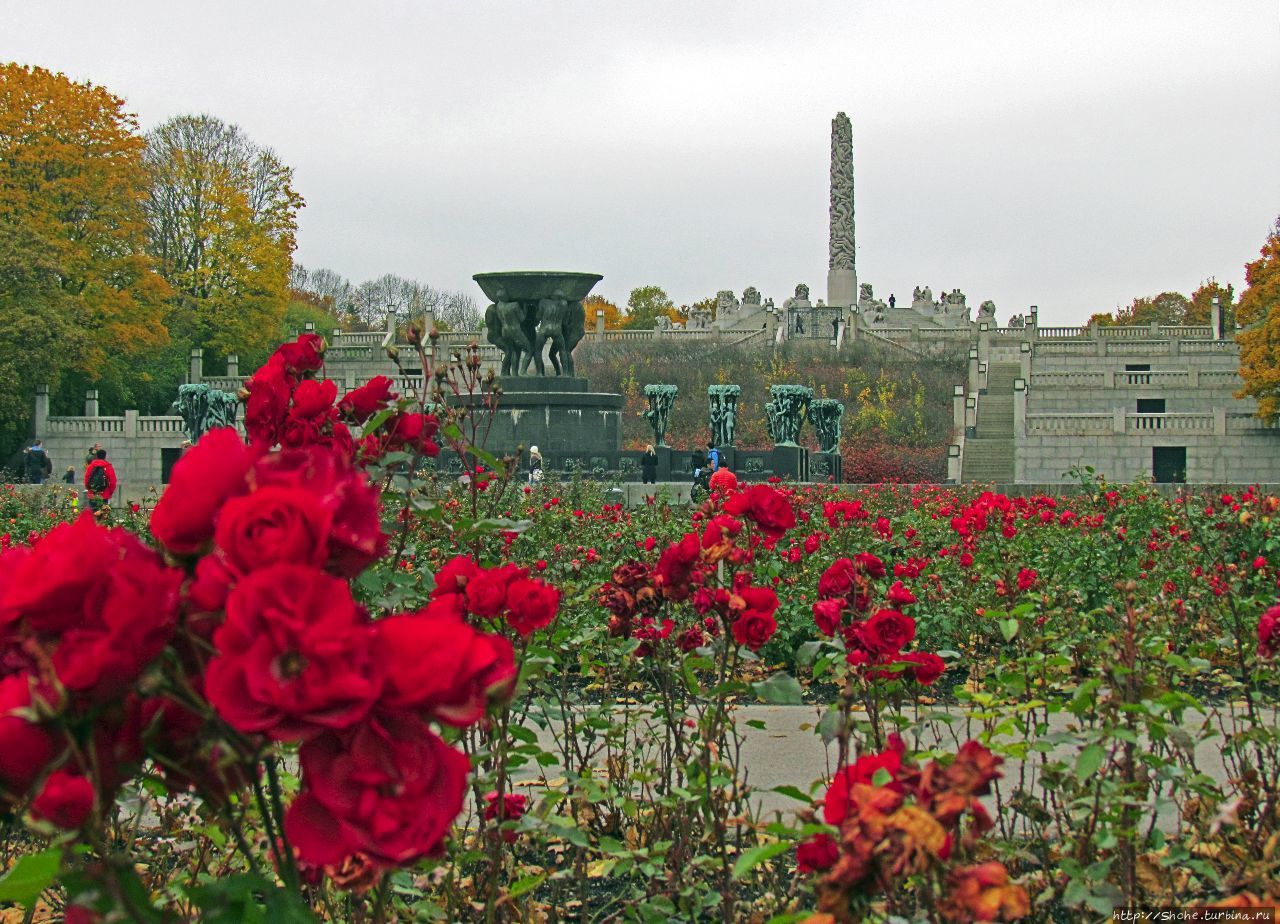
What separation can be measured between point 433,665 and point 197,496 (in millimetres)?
372

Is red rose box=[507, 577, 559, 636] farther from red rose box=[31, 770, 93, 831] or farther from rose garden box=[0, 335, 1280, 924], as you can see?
red rose box=[31, 770, 93, 831]

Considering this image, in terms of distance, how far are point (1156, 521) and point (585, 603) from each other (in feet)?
16.6

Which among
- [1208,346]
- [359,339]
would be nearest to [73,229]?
[359,339]

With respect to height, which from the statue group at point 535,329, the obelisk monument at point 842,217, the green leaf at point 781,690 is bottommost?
the green leaf at point 781,690

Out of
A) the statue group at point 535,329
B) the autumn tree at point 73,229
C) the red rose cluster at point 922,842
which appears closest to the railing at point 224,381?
the autumn tree at point 73,229

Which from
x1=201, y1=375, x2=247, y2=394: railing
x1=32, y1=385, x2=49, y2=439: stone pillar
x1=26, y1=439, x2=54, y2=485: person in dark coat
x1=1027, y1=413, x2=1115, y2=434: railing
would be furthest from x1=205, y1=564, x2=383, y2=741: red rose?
x1=201, y1=375, x2=247, y2=394: railing

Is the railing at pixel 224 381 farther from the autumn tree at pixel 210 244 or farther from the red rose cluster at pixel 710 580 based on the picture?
the red rose cluster at pixel 710 580

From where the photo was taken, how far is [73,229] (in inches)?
1640

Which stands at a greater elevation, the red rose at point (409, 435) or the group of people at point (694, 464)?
the red rose at point (409, 435)

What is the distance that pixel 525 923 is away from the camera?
140 inches

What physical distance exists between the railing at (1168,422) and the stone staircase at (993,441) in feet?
10.0

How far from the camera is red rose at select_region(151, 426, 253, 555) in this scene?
1546mm

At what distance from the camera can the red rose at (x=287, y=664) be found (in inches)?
53.4

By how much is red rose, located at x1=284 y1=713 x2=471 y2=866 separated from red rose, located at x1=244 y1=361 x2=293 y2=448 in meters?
1.67
